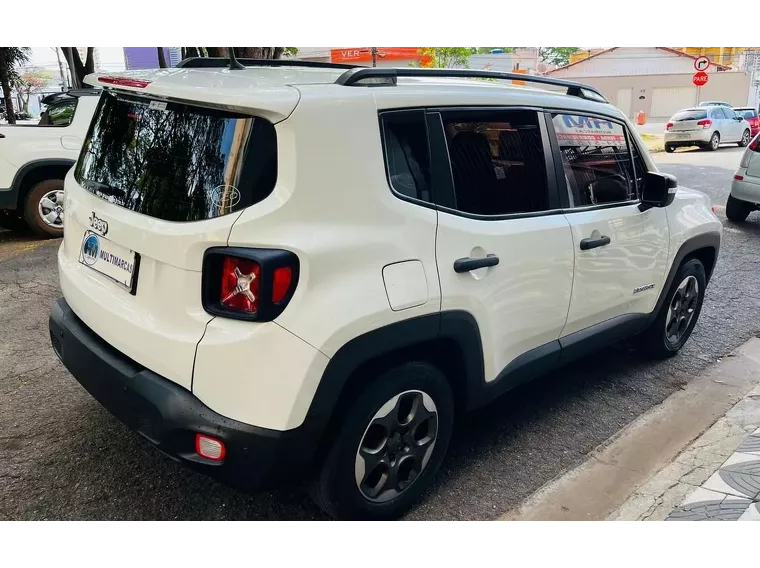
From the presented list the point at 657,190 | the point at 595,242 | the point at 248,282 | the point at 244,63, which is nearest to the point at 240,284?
the point at 248,282

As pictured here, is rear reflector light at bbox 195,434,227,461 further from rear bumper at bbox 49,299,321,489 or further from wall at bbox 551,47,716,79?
wall at bbox 551,47,716,79

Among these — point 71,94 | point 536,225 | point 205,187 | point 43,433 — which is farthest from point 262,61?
point 71,94

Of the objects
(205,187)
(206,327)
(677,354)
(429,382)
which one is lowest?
(677,354)

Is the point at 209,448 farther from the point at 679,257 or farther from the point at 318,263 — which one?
the point at 679,257

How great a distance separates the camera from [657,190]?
143 inches

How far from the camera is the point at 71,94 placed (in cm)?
718

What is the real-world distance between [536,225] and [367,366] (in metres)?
1.17

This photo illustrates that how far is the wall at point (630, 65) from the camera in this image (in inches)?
1751

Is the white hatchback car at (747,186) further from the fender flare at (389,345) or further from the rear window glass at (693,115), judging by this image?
the rear window glass at (693,115)

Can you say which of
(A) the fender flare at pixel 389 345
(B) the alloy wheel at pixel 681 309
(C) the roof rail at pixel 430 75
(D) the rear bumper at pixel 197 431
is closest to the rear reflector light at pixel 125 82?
(C) the roof rail at pixel 430 75

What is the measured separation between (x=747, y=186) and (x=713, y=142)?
45.6 ft

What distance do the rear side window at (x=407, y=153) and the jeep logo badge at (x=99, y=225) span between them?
1.16 metres

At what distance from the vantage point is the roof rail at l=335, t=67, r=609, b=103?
93.8 inches
